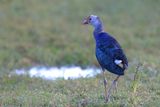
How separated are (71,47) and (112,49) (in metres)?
6.76

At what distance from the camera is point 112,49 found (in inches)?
328

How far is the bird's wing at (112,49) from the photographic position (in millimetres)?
8164

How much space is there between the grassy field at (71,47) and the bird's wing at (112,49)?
487mm

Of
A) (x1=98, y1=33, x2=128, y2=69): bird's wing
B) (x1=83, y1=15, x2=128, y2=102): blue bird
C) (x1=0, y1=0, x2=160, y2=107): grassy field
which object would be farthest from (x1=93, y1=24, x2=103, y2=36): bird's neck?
(x1=0, y1=0, x2=160, y2=107): grassy field

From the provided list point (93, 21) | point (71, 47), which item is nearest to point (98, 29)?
point (93, 21)

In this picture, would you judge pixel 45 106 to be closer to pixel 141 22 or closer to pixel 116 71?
pixel 116 71

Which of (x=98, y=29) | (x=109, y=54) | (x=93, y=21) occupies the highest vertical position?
(x=93, y=21)

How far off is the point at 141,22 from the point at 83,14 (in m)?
1.79

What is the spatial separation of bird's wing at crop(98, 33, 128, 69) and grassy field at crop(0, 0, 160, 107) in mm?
487

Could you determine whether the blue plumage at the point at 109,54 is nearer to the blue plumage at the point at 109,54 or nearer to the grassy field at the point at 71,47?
the blue plumage at the point at 109,54

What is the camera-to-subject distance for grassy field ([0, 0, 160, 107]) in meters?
8.78

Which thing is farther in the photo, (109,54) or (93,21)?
(93,21)

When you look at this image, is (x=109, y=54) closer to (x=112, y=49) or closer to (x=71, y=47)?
(x=112, y=49)

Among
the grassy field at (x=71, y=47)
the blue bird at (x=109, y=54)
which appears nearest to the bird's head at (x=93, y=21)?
the blue bird at (x=109, y=54)
